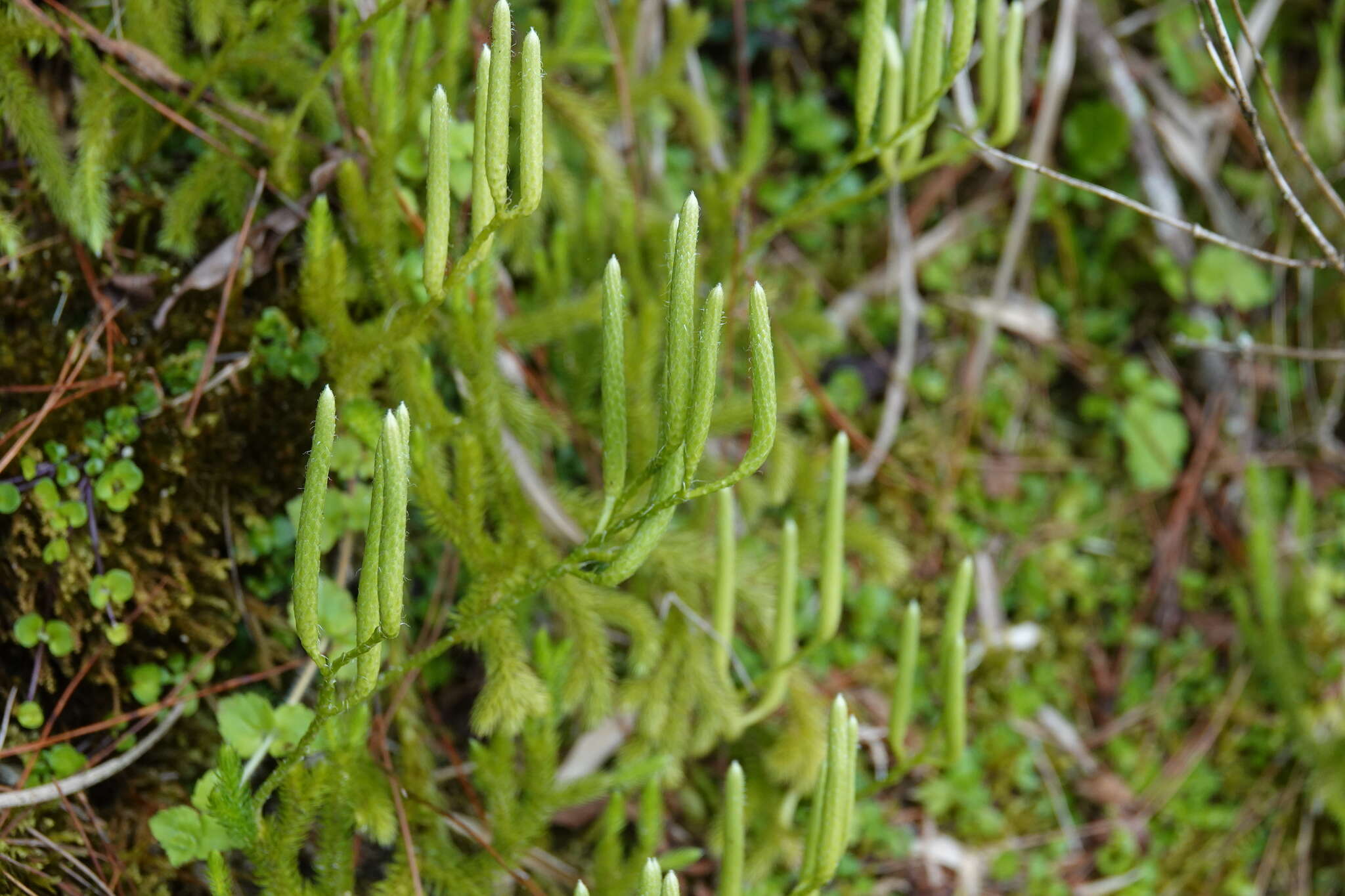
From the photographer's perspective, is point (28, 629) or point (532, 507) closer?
point (28, 629)

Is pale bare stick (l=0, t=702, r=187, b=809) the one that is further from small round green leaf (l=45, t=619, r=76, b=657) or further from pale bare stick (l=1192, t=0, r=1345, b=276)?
pale bare stick (l=1192, t=0, r=1345, b=276)

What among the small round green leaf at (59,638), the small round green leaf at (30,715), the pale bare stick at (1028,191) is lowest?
the small round green leaf at (30,715)

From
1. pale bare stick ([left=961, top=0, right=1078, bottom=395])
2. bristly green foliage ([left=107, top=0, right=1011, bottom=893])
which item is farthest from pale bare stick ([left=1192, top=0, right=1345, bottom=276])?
pale bare stick ([left=961, top=0, right=1078, bottom=395])

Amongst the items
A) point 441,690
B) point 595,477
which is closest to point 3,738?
point 441,690

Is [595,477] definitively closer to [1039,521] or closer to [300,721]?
[300,721]

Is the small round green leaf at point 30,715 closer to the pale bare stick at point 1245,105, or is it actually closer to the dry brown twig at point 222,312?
the dry brown twig at point 222,312

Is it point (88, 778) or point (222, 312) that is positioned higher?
point (222, 312)

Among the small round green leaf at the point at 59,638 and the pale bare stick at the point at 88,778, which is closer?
the pale bare stick at the point at 88,778

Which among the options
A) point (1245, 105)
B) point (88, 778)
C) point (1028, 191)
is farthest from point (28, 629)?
point (1028, 191)

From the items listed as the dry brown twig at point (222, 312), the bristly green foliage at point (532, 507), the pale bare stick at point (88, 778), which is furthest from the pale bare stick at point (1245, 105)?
the pale bare stick at point (88, 778)

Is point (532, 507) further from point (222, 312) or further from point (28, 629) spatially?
point (28, 629)

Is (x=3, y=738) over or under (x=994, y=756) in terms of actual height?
over
